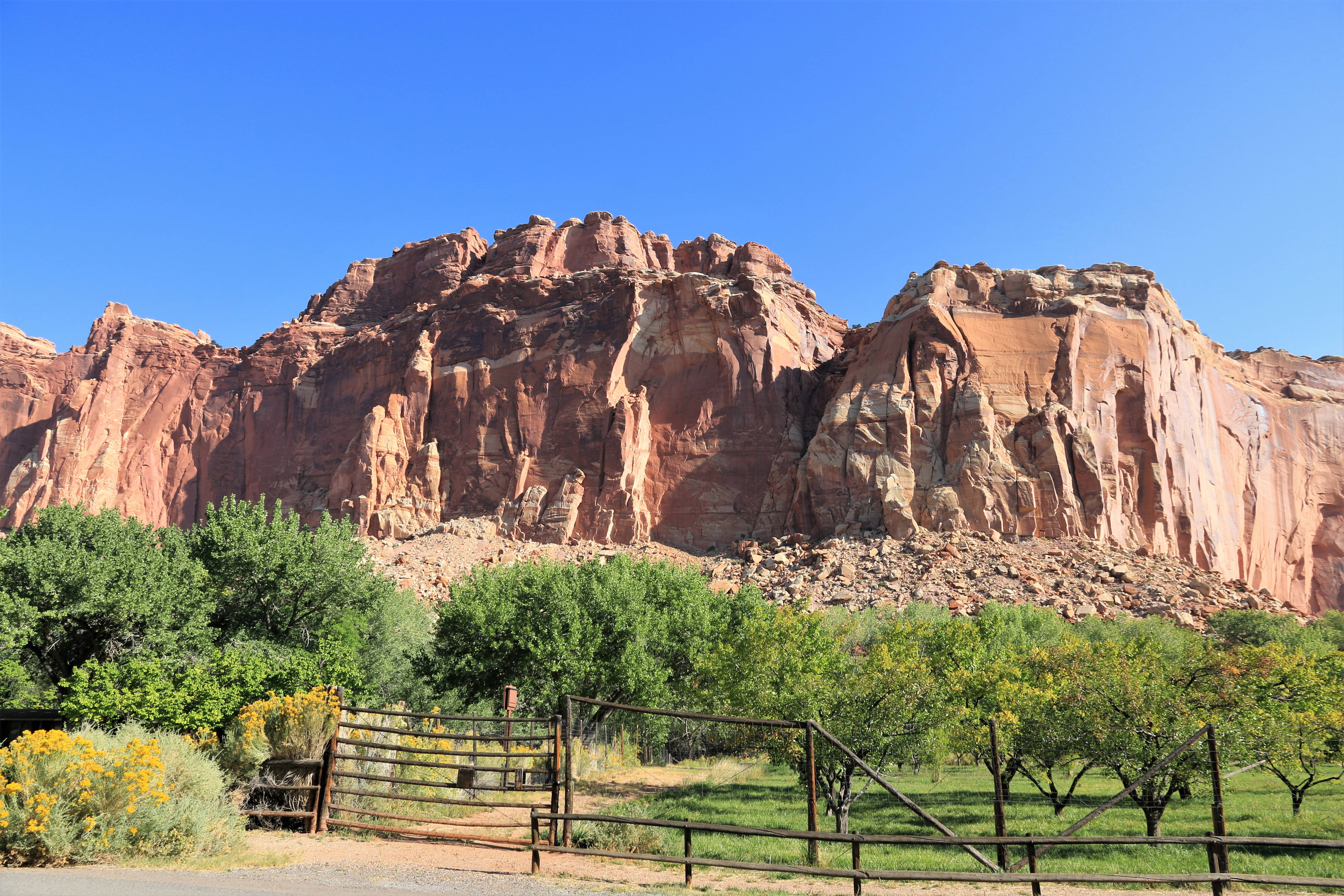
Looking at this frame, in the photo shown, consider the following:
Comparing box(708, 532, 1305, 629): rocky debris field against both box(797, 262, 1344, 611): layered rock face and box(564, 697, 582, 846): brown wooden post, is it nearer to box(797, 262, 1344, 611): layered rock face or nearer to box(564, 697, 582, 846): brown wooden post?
box(797, 262, 1344, 611): layered rock face

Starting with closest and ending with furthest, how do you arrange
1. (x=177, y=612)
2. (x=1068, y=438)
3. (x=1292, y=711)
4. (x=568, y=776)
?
(x=568, y=776) → (x=1292, y=711) → (x=177, y=612) → (x=1068, y=438)

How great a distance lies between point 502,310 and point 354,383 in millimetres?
19561

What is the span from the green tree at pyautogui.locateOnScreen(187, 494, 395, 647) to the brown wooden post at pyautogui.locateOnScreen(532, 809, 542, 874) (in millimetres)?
13766

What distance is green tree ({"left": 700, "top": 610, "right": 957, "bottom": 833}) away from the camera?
52.5 ft

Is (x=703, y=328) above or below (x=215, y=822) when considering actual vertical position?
above

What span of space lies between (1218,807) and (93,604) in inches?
912

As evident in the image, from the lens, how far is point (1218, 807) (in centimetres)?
1021

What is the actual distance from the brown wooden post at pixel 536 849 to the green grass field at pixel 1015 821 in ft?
8.14

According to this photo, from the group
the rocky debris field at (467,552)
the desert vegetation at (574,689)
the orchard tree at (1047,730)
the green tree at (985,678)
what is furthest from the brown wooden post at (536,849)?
the rocky debris field at (467,552)

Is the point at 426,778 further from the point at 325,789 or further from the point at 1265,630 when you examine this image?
the point at 1265,630

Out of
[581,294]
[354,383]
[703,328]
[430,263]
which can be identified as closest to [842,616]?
[703,328]

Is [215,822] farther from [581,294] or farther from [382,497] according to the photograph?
[581,294]

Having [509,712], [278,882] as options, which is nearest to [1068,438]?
[509,712]

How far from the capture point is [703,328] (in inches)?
2874
